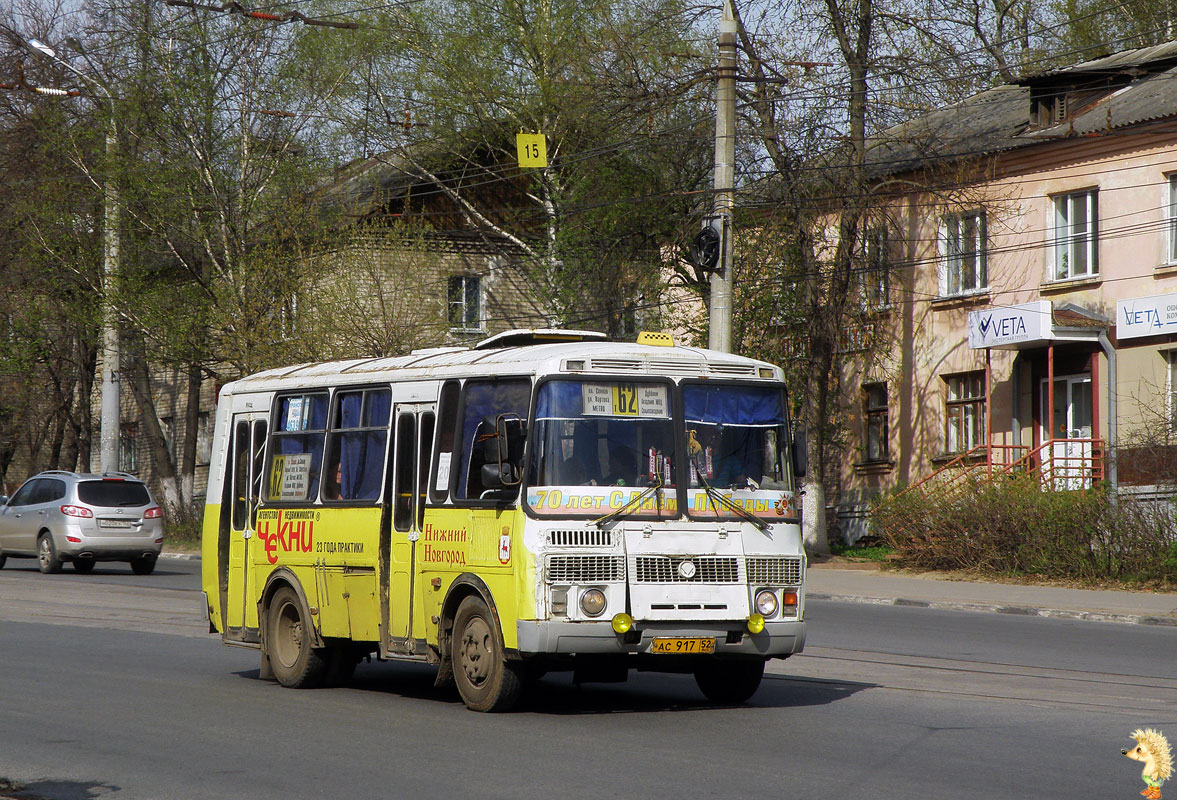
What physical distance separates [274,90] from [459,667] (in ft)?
95.3

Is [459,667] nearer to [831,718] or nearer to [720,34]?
[831,718]

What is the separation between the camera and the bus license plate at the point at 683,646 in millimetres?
10266

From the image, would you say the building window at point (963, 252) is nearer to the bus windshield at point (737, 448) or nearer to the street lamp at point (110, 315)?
the street lamp at point (110, 315)

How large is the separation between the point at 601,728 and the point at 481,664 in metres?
1.06

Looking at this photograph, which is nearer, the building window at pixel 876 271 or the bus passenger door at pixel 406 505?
the bus passenger door at pixel 406 505

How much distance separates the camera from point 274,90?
37.6 meters

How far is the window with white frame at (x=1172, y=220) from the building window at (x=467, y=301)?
17.5 m

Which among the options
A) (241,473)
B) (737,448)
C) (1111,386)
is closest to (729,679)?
(737,448)

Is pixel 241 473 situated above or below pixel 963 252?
below

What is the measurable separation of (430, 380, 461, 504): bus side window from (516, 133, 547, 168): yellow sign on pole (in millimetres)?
20144

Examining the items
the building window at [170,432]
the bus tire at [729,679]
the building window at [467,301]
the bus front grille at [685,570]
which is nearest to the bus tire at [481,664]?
the bus front grille at [685,570]

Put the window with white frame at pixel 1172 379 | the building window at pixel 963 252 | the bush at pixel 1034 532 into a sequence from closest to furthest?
the bush at pixel 1034 532 → the window with white frame at pixel 1172 379 → the building window at pixel 963 252

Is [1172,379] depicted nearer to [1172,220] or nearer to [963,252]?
[1172,220]

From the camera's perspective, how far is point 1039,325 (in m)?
30.0
